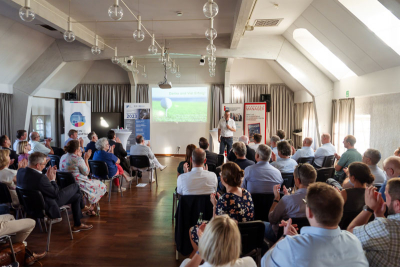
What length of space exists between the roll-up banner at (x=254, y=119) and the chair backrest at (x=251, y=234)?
784 centimetres

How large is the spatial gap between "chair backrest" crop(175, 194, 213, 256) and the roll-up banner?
23.9 ft

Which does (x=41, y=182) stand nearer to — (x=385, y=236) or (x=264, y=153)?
(x=264, y=153)

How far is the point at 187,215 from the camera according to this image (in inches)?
118

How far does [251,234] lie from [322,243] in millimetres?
857

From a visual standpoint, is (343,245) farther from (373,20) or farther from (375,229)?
(373,20)

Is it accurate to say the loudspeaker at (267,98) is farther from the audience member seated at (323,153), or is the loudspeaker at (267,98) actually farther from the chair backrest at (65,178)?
the chair backrest at (65,178)

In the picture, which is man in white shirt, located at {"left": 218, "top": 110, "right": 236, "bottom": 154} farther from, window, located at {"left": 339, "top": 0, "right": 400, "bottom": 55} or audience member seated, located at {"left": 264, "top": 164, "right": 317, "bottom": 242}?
audience member seated, located at {"left": 264, "top": 164, "right": 317, "bottom": 242}

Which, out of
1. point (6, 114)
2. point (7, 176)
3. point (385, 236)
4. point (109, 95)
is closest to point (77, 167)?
point (7, 176)

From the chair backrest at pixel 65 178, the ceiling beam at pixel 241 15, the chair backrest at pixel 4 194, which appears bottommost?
the chair backrest at pixel 4 194

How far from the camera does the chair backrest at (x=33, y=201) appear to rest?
322 centimetres

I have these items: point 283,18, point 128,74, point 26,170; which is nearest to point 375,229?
point 26,170

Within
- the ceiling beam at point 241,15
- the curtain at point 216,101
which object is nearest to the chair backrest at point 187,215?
the ceiling beam at point 241,15

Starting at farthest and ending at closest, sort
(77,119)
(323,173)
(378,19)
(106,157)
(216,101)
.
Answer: (216,101)
(77,119)
(106,157)
(378,19)
(323,173)

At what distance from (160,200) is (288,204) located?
343cm
